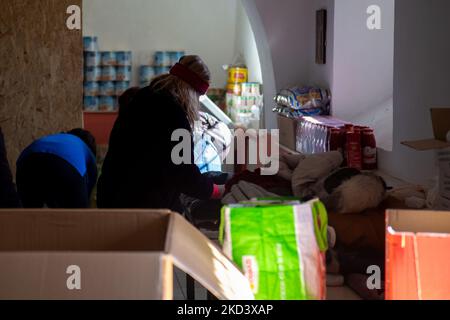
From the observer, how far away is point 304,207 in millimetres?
1842

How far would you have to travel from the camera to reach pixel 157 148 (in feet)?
→ 11.4

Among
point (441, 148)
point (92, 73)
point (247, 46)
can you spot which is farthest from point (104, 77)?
point (441, 148)

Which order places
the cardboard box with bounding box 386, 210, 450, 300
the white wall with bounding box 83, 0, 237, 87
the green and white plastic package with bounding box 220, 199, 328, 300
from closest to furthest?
the cardboard box with bounding box 386, 210, 450, 300
the green and white plastic package with bounding box 220, 199, 328, 300
the white wall with bounding box 83, 0, 237, 87

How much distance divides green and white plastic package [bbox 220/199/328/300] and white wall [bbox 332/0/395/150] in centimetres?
449

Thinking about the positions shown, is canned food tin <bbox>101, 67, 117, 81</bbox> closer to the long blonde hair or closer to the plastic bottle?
the plastic bottle

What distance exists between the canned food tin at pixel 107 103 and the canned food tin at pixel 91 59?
0.54 metres

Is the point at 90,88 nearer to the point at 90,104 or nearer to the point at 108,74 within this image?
the point at 90,104

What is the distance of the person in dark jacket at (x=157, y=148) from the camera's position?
3.46 m

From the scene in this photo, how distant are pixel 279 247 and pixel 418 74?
10.3ft

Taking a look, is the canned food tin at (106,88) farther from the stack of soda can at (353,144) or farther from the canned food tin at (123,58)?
the stack of soda can at (353,144)

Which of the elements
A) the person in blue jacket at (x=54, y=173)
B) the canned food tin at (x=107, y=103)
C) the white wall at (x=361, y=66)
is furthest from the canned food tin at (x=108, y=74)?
the person in blue jacket at (x=54, y=173)

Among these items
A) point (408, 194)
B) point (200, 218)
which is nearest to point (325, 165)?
point (408, 194)

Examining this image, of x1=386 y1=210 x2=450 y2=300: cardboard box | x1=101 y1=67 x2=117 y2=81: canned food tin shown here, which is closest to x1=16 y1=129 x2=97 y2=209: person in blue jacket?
x1=386 y1=210 x2=450 y2=300: cardboard box

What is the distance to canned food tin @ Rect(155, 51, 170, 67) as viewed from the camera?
479 inches
